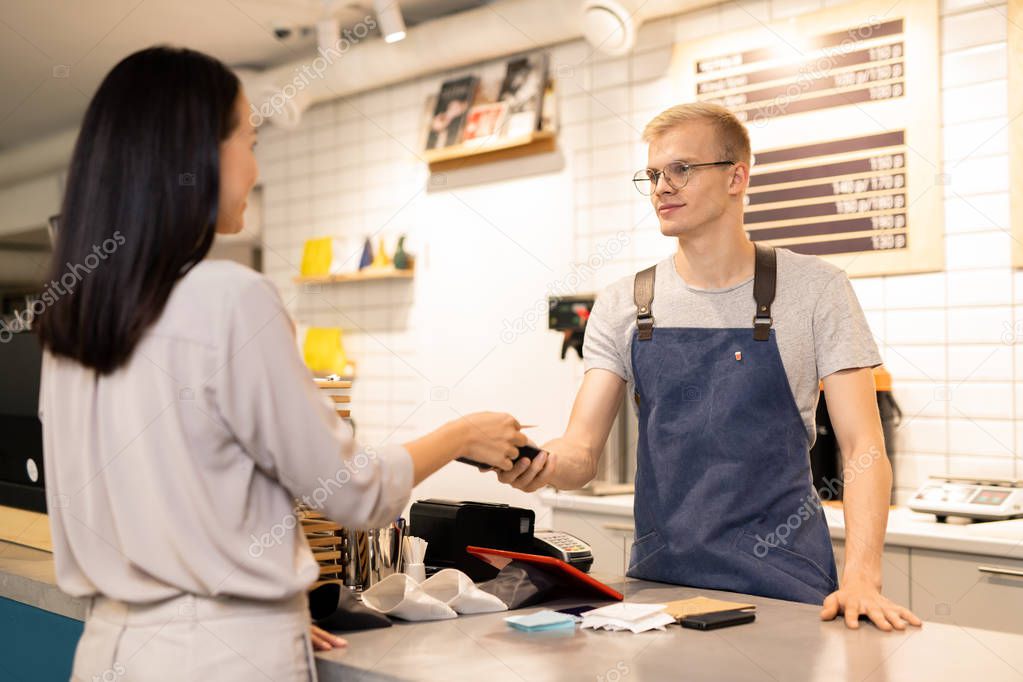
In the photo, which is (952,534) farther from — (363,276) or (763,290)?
(363,276)

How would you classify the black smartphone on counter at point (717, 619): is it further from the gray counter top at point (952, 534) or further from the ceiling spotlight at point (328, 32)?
the ceiling spotlight at point (328, 32)

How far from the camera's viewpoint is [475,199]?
4.93 metres

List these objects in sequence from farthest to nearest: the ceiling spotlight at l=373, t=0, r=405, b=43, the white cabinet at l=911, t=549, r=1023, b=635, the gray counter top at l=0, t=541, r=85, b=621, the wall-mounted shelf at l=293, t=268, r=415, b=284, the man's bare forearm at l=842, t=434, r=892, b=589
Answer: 1. the wall-mounted shelf at l=293, t=268, r=415, b=284
2. the ceiling spotlight at l=373, t=0, r=405, b=43
3. the white cabinet at l=911, t=549, r=1023, b=635
4. the man's bare forearm at l=842, t=434, r=892, b=589
5. the gray counter top at l=0, t=541, r=85, b=621

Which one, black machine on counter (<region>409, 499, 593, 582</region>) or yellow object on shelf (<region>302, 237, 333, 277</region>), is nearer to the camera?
black machine on counter (<region>409, 499, 593, 582</region>)

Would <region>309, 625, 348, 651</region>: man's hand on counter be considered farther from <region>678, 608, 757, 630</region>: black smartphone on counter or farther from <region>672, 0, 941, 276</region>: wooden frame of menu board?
<region>672, 0, 941, 276</region>: wooden frame of menu board

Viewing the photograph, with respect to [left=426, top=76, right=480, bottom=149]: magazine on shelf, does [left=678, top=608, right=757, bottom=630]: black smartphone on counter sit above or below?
below

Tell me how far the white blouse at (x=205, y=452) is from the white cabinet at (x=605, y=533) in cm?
222

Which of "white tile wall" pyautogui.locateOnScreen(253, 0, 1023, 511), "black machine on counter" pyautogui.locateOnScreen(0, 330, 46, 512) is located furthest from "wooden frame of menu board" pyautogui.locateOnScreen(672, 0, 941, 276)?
"black machine on counter" pyautogui.locateOnScreen(0, 330, 46, 512)

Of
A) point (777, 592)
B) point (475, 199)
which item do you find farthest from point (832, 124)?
point (777, 592)

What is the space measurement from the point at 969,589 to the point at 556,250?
240cm

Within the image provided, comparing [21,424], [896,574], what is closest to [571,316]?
[896,574]

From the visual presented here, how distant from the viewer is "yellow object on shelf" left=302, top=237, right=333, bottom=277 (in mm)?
5527

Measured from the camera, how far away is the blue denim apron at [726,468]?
1.98 m

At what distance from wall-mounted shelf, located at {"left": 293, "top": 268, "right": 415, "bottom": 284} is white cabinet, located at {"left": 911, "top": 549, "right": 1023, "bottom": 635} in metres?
3.10
